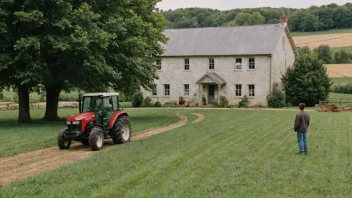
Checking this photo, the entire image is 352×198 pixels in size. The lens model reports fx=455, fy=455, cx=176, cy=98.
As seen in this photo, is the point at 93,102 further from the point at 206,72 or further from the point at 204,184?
the point at 206,72

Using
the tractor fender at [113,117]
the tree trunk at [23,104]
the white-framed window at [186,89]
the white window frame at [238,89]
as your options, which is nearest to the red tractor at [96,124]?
the tractor fender at [113,117]

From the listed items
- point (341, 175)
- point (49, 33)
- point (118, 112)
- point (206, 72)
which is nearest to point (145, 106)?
point (206, 72)

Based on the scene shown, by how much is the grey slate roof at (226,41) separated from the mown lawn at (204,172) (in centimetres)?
3152

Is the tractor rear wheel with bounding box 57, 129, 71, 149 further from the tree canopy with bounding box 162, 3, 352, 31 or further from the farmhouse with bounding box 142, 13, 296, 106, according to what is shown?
the tree canopy with bounding box 162, 3, 352, 31

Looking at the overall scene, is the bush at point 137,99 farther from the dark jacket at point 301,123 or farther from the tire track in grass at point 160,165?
the dark jacket at point 301,123

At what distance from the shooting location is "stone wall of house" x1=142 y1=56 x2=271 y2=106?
48969mm

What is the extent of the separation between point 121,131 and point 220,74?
33638 mm

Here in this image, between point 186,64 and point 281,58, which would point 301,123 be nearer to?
point 186,64

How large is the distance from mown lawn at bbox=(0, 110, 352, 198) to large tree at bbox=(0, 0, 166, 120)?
8.30 m

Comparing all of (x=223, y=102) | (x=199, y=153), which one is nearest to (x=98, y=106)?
(x=199, y=153)

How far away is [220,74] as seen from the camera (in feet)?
167

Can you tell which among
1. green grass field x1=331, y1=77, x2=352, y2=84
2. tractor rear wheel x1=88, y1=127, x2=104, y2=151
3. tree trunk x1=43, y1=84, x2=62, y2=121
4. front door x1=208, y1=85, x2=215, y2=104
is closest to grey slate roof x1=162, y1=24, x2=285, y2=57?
front door x1=208, y1=85, x2=215, y2=104

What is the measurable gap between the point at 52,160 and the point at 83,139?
8.50 feet

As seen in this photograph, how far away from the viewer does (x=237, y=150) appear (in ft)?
52.6
